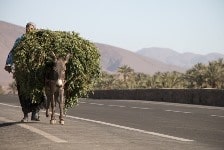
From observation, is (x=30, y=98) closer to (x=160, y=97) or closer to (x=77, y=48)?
(x=77, y=48)

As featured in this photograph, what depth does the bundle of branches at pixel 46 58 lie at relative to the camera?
11.7 m

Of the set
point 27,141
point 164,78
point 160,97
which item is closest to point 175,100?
point 160,97

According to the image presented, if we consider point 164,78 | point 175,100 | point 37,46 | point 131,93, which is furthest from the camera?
point 164,78

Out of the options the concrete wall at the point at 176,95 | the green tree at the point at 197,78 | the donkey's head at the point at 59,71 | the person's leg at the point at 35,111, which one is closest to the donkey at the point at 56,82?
the donkey's head at the point at 59,71

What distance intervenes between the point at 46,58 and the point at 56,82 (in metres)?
0.64

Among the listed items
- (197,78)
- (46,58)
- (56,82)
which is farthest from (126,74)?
(56,82)

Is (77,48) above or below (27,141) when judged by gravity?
above

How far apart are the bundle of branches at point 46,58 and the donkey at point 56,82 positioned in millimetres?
171

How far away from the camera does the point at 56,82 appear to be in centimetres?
1141

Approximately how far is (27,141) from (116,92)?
29.6 metres

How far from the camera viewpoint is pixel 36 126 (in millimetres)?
11109

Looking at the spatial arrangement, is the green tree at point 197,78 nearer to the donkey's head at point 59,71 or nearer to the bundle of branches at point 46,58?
the bundle of branches at point 46,58

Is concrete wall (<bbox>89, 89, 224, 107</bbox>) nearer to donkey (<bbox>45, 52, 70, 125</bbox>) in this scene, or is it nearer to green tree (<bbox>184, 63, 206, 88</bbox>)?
donkey (<bbox>45, 52, 70, 125</bbox>)

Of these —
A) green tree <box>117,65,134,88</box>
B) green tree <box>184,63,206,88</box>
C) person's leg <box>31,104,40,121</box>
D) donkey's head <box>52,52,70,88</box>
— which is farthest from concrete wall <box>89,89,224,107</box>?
green tree <box>117,65,134,88</box>
